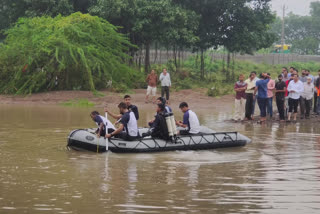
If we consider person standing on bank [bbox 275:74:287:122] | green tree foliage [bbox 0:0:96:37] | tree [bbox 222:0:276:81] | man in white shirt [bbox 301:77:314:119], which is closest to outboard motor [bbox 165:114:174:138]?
person standing on bank [bbox 275:74:287:122]

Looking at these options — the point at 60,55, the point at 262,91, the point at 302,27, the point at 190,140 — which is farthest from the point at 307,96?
the point at 302,27

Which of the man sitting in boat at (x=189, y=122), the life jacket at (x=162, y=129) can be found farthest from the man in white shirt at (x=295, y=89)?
the life jacket at (x=162, y=129)

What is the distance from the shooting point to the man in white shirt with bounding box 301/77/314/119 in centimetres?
2119

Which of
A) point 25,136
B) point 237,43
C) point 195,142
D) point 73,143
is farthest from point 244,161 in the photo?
point 237,43

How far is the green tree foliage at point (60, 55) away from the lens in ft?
93.6

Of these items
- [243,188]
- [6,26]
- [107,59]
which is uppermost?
[6,26]

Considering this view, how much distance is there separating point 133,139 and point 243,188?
14.8 feet

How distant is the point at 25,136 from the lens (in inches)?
647

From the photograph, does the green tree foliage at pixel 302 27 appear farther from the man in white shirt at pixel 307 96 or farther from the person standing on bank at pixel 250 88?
the person standing on bank at pixel 250 88

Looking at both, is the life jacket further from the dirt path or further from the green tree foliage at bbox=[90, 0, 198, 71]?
the green tree foliage at bbox=[90, 0, 198, 71]

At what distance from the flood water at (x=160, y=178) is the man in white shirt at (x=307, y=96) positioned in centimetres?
426

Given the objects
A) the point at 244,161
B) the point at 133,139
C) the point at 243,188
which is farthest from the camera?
the point at 133,139

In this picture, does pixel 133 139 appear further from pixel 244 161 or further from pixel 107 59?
pixel 107 59

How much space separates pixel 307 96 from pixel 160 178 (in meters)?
11.8
